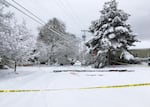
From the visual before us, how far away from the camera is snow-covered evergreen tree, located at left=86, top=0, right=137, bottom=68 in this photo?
1308 inches

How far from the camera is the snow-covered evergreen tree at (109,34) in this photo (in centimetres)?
3322

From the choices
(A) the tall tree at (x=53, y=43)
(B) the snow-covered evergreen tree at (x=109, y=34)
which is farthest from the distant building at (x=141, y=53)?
(B) the snow-covered evergreen tree at (x=109, y=34)

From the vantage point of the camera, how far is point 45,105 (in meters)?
8.87

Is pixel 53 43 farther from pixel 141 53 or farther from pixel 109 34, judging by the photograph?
pixel 141 53

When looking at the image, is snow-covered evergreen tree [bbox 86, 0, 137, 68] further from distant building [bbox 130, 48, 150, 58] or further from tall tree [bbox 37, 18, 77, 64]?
distant building [bbox 130, 48, 150, 58]

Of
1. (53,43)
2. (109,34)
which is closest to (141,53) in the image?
(53,43)

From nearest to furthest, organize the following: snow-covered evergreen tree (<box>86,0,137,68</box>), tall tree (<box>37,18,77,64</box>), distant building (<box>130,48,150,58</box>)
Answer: snow-covered evergreen tree (<box>86,0,137,68</box>), tall tree (<box>37,18,77,64</box>), distant building (<box>130,48,150,58</box>)

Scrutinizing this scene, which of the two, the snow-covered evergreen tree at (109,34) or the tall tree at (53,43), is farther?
the tall tree at (53,43)

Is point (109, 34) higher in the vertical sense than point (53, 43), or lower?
lower

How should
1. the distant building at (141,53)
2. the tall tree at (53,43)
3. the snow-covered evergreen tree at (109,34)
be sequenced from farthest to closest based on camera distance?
the distant building at (141,53)
the tall tree at (53,43)
the snow-covered evergreen tree at (109,34)

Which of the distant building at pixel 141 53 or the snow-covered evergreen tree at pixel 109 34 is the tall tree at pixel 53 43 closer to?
the snow-covered evergreen tree at pixel 109 34

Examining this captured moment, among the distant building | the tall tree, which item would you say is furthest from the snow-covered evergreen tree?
the distant building

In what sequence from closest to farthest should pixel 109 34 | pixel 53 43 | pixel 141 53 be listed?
pixel 109 34
pixel 53 43
pixel 141 53

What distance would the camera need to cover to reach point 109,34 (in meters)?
33.6
